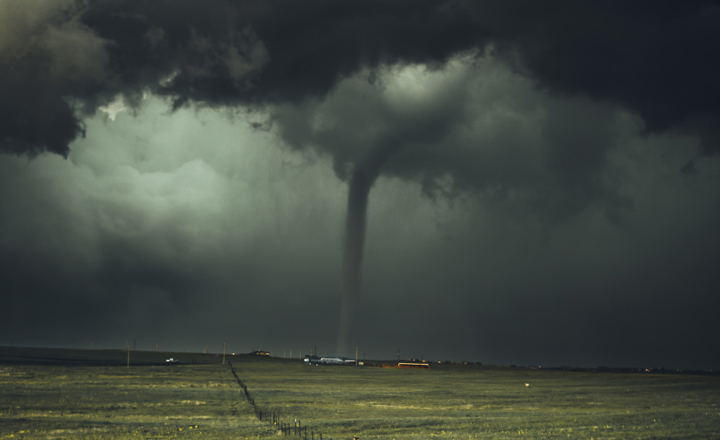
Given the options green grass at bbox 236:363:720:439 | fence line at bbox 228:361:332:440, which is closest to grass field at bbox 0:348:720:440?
green grass at bbox 236:363:720:439

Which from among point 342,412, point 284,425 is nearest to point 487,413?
point 342,412

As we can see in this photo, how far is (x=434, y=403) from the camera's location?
91750mm

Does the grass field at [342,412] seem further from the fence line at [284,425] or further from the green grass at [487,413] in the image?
the fence line at [284,425]

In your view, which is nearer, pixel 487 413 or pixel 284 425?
pixel 284 425

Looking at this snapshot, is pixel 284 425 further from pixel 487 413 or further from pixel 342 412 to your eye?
pixel 487 413

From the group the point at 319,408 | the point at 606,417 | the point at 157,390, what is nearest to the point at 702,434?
the point at 606,417

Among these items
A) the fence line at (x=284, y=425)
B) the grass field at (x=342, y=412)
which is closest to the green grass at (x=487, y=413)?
the grass field at (x=342, y=412)

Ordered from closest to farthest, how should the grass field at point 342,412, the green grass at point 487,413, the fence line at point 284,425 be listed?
the fence line at point 284,425 → the green grass at point 487,413 → the grass field at point 342,412

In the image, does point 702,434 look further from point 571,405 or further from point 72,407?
point 72,407

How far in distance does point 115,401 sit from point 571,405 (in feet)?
212

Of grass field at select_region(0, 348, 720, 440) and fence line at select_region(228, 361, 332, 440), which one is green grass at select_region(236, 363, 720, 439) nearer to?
grass field at select_region(0, 348, 720, 440)

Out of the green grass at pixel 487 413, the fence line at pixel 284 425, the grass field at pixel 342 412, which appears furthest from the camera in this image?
the grass field at pixel 342 412

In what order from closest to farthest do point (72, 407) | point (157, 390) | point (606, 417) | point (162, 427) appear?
point (162, 427) < point (606, 417) < point (72, 407) < point (157, 390)

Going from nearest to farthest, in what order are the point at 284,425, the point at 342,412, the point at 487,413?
the point at 284,425
the point at 487,413
the point at 342,412
